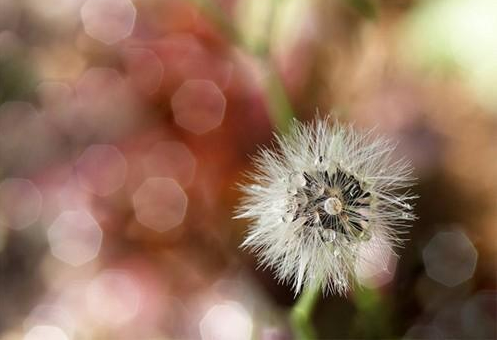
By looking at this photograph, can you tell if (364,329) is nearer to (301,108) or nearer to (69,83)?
(301,108)

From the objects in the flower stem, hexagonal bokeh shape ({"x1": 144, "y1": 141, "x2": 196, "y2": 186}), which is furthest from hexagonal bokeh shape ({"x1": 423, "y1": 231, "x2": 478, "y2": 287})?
hexagonal bokeh shape ({"x1": 144, "y1": 141, "x2": 196, "y2": 186})

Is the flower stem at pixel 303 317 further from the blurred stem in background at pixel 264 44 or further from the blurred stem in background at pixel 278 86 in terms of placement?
the blurred stem in background at pixel 264 44

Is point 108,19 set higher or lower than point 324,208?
higher

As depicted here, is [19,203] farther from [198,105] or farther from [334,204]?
[334,204]

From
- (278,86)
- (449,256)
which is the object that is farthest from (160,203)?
(449,256)

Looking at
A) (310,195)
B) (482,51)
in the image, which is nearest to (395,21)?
(482,51)

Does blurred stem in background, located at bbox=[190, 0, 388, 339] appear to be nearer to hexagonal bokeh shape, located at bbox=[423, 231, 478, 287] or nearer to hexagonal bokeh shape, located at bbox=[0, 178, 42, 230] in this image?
hexagonal bokeh shape, located at bbox=[423, 231, 478, 287]
